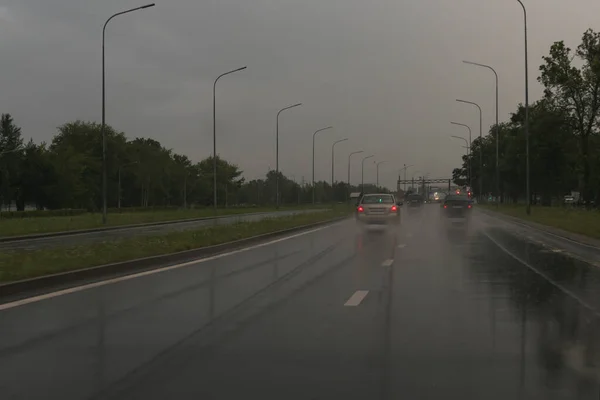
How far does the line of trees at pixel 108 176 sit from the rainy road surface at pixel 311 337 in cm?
7653

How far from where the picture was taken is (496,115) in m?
65.4

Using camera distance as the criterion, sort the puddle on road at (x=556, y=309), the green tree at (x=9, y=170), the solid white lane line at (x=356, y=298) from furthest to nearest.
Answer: the green tree at (x=9, y=170) < the solid white lane line at (x=356, y=298) < the puddle on road at (x=556, y=309)

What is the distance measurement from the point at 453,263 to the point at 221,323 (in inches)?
362

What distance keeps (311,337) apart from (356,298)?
3211 mm

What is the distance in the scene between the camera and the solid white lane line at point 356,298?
10.7 m

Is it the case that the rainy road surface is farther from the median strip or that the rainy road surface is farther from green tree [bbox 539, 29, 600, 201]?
green tree [bbox 539, 29, 600, 201]

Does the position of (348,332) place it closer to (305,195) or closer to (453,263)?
(453,263)

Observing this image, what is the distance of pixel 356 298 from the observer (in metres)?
11.3

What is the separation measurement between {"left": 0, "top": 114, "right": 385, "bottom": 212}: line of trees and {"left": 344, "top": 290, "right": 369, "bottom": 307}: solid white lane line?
77.3 m

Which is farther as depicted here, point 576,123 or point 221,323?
A: point 576,123

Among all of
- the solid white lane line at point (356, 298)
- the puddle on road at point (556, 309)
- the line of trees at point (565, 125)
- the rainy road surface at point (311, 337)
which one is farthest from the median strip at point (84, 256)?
the line of trees at point (565, 125)

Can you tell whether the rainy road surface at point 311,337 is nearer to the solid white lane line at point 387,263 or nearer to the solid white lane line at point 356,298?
the solid white lane line at point 356,298

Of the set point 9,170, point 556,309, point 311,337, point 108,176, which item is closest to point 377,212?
point 556,309

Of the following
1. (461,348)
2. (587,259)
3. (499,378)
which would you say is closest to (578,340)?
(461,348)
